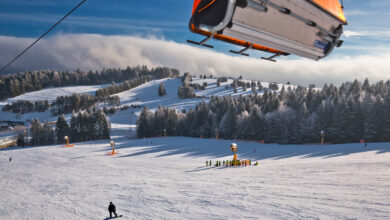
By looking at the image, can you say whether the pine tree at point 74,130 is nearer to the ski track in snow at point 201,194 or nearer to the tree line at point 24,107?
the ski track in snow at point 201,194

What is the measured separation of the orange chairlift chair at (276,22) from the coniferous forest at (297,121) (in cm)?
4757

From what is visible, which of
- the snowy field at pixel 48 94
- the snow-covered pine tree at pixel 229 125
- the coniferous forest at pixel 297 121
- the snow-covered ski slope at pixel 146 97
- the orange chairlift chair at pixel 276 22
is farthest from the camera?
the snowy field at pixel 48 94

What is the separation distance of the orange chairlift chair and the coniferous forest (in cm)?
4757

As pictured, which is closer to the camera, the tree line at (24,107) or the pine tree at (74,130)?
the pine tree at (74,130)

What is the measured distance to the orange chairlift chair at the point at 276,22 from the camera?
2.65m

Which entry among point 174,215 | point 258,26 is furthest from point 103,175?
point 258,26

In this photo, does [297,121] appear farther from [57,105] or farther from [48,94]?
[48,94]

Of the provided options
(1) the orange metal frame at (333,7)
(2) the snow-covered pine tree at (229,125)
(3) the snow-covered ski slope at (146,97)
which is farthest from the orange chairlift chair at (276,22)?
(3) the snow-covered ski slope at (146,97)

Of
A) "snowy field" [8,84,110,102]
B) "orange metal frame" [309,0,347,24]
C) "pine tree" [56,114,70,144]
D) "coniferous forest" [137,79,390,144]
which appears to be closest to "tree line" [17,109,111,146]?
"pine tree" [56,114,70,144]

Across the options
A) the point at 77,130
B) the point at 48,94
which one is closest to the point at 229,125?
the point at 77,130

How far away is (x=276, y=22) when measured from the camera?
294 cm

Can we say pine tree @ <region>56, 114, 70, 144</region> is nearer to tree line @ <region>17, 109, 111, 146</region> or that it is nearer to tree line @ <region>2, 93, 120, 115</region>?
tree line @ <region>17, 109, 111, 146</region>

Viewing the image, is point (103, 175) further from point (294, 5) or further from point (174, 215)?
point (294, 5)

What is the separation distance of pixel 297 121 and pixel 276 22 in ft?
169
